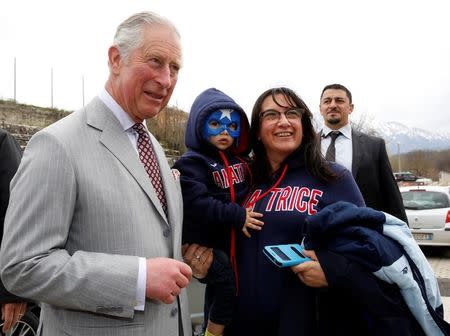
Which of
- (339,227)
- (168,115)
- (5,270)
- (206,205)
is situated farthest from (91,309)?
(168,115)

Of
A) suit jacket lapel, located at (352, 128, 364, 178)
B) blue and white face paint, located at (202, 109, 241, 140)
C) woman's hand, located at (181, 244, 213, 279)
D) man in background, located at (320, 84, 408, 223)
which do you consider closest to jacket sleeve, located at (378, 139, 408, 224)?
man in background, located at (320, 84, 408, 223)

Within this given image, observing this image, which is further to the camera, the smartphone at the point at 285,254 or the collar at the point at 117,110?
the smartphone at the point at 285,254

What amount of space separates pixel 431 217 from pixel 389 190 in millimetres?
6193

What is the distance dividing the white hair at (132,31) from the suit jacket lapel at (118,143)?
0.25 metres

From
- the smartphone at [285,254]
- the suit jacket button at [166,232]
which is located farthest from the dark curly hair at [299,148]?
the suit jacket button at [166,232]

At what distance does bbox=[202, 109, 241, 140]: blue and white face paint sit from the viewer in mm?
2461

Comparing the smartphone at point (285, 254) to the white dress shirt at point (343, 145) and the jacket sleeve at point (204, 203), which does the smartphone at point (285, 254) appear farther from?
the white dress shirt at point (343, 145)

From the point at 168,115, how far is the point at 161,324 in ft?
82.6

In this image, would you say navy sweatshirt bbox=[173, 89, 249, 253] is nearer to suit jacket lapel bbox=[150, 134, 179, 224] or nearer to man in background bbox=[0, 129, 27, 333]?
suit jacket lapel bbox=[150, 134, 179, 224]

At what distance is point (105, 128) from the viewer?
1.70m

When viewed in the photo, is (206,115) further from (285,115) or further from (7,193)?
(7,193)

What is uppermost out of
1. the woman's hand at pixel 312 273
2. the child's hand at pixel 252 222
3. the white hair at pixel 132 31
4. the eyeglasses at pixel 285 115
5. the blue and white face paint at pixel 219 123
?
the white hair at pixel 132 31

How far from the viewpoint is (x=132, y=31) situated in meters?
1.72

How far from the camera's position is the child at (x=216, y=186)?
2.20 metres
